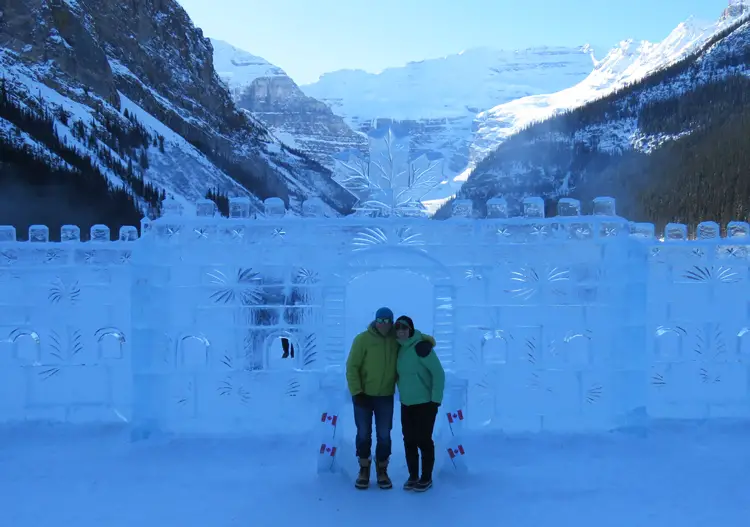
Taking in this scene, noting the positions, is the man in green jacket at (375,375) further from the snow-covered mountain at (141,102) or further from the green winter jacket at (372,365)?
the snow-covered mountain at (141,102)

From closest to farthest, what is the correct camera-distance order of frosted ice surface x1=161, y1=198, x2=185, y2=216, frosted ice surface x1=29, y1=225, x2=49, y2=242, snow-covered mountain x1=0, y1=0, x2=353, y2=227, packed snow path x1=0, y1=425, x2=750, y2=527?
packed snow path x1=0, y1=425, x2=750, y2=527, frosted ice surface x1=161, y1=198, x2=185, y2=216, frosted ice surface x1=29, y1=225, x2=49, y2=242, snow-covered mountain x1=0, y1=0, x2=353, y2=227

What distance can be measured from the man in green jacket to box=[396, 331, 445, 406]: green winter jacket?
139mm

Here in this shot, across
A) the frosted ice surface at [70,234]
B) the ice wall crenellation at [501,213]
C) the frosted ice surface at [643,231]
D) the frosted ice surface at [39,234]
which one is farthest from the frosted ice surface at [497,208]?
the frosted ice surface at [39,234]

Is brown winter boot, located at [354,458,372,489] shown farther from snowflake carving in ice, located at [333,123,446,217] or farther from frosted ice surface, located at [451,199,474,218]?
frosted ice surface, located at [451,199,474,218]

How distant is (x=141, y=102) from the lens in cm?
8438

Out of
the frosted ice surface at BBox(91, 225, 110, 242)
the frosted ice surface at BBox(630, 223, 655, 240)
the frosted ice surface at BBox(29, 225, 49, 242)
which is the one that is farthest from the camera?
the frosted ice surface at BBox(91, 225, 110, 242)

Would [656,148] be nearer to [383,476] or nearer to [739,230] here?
[739,230]

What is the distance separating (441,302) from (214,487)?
3.01 m

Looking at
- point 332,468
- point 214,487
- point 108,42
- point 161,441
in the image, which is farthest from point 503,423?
point 108,42

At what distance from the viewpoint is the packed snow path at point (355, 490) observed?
→ 5410 millimetres

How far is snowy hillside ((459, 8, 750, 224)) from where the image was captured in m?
66.1

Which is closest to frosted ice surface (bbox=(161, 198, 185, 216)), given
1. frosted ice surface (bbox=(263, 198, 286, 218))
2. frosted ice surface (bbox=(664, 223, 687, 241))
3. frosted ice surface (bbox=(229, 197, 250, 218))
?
frosted ice surface (bbox=(229, 197, 250, 218))

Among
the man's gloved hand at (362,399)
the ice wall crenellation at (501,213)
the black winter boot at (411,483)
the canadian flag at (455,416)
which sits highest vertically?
the ice wall crenellation at (501,213)

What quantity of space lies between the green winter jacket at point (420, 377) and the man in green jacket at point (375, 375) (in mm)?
139
